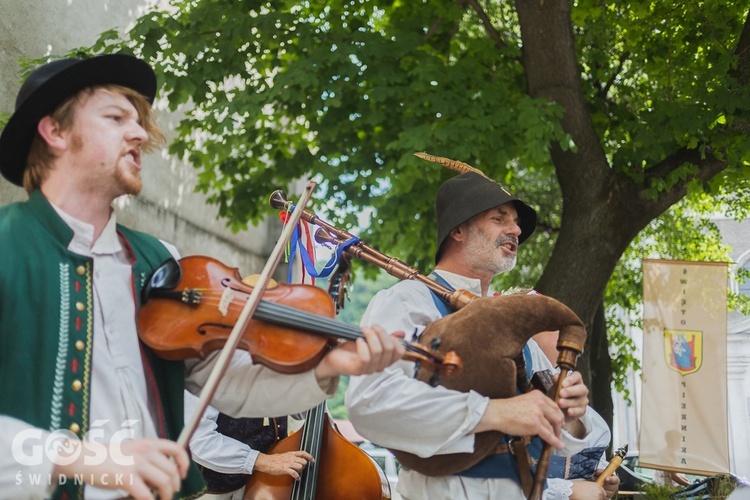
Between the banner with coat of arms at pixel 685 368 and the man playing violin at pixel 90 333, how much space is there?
5877 millimetres

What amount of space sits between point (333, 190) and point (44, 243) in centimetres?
555

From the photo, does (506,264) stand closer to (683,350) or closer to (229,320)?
(229,320)

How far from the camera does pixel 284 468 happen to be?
3742mm

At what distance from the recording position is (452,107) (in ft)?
22.4

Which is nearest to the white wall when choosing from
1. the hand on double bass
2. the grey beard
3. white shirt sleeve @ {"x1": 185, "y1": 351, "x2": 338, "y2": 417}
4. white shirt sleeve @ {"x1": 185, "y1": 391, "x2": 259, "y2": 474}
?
white shirt sleeve @ {"x1": 185, "y1": 391, "x2": 259, "y2": 474}

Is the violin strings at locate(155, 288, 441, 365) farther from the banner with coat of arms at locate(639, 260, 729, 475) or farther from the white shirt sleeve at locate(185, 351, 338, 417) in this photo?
the banner with coat of arms at locate(639, 260, 729, 475)

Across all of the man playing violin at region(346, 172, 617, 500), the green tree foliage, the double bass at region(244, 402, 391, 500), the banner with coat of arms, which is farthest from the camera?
the banner with coat of arms

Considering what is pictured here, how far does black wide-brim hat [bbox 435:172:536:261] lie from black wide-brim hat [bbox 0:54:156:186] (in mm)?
1637

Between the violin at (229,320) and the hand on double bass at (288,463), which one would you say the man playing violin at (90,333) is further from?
the hand on double bass at (288,463)

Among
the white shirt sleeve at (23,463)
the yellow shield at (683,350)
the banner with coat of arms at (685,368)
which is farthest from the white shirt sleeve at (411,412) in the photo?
the yellow shield at (683,350)

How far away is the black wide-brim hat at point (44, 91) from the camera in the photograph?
2.12 m

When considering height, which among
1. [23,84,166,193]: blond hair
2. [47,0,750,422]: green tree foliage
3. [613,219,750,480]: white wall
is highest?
[47,0,750,422]: green tree foliage

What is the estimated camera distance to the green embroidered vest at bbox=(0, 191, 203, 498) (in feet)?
6.01

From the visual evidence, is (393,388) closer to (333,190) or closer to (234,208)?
(333,190)
